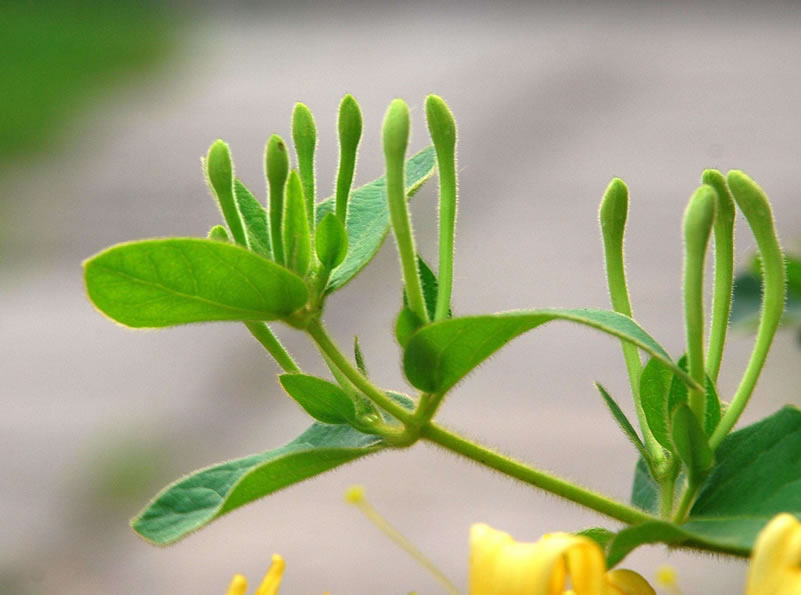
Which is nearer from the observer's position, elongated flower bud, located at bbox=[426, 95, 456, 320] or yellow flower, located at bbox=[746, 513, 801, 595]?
yellow flower, located at bbox=[746, 513, 801, 595]

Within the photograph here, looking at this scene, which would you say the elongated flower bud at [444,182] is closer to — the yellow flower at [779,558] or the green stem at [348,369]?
the green stem at [348,369]

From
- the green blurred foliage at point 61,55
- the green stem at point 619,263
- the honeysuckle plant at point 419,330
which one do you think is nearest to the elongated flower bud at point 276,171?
the honeysuckle plant at point 419,330

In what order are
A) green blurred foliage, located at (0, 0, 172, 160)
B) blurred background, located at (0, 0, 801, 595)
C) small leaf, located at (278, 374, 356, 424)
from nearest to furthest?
1. small leaf, located at (278, 374, 356, 424)
2. blurred background, located at (0, 0, 801, 595)
3. green blurred foliage, located at (0, 0, 172, 160)

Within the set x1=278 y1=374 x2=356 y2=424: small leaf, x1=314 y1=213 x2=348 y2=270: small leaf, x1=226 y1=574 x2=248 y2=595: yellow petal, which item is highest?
x1=314 y1=213 x2=348 y2=270: small leaf

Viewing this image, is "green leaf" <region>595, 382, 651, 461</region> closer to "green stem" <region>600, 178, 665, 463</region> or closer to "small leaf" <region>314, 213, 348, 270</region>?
"green stem" <region>600, 178, 665, 463</region>

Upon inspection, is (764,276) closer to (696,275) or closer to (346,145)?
(696,275)

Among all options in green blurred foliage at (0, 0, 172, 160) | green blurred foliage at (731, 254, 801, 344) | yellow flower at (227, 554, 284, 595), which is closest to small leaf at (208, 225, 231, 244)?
yellow flower at (227, 554, 284, 595)

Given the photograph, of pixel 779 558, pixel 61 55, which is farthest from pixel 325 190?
pixel 779 558
